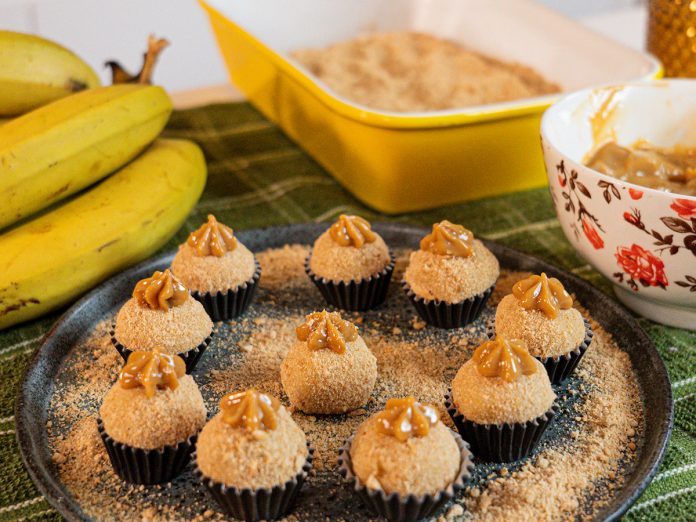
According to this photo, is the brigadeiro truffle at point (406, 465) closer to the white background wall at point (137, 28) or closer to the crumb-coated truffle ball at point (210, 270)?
the crumb-coated truffle ball at point (210, 270)

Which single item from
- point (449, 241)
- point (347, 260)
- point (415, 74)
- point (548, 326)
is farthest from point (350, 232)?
point (415, 74)

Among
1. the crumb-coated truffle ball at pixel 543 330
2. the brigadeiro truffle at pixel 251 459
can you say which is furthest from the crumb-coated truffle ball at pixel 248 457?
the crumb-coated truffle ball at pixel 543 330

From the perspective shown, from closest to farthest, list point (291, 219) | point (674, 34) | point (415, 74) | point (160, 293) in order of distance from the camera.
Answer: point (160, 293), point (291, 219), point (674, 34), point (415, 74)

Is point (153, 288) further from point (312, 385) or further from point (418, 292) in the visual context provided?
point (418, 292)

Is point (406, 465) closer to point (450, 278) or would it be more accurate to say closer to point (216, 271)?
point (450, 278)

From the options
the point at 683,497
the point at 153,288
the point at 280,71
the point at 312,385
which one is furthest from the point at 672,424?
the point at 280,71

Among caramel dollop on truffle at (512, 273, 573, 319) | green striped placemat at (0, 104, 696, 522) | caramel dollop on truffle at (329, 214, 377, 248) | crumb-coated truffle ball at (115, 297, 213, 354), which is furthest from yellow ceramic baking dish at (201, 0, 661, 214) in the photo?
crumb-coated truffle ball at (115, 297, 213, 354)
